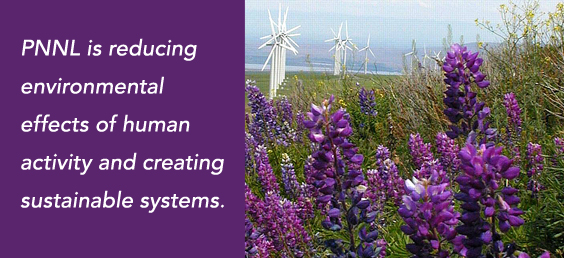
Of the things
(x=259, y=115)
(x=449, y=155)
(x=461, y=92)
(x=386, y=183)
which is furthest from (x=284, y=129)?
(x=461, y=92)

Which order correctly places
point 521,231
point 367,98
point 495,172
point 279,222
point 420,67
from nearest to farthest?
1. point 495,172
2. point 279,222
3. point 521,231
4. point 367,98
5. point 420,67

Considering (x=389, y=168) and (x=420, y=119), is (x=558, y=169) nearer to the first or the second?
(x=389, y=168)

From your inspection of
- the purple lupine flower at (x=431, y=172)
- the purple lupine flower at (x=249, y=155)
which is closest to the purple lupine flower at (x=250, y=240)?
the purple lupine flower at (x=431, y=172)

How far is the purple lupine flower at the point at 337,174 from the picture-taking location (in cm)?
209

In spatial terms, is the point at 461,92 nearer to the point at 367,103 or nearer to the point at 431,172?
the point at 431,172

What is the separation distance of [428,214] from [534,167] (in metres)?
2.27

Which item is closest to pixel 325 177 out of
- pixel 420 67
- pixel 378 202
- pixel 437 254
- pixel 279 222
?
pixel 437 254

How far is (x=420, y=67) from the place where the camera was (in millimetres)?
10953

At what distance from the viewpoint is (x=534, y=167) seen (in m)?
3.81

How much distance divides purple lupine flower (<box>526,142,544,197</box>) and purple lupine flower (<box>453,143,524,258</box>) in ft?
6.48

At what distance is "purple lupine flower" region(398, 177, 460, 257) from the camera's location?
5.76 feet

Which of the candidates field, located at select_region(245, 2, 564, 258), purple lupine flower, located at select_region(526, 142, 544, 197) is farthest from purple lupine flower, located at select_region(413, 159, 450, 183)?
purple lupine flower, located at select_region(526, 142, 544, 197)

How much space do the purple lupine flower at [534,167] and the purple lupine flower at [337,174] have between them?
5.97ft

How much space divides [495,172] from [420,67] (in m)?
9.38
